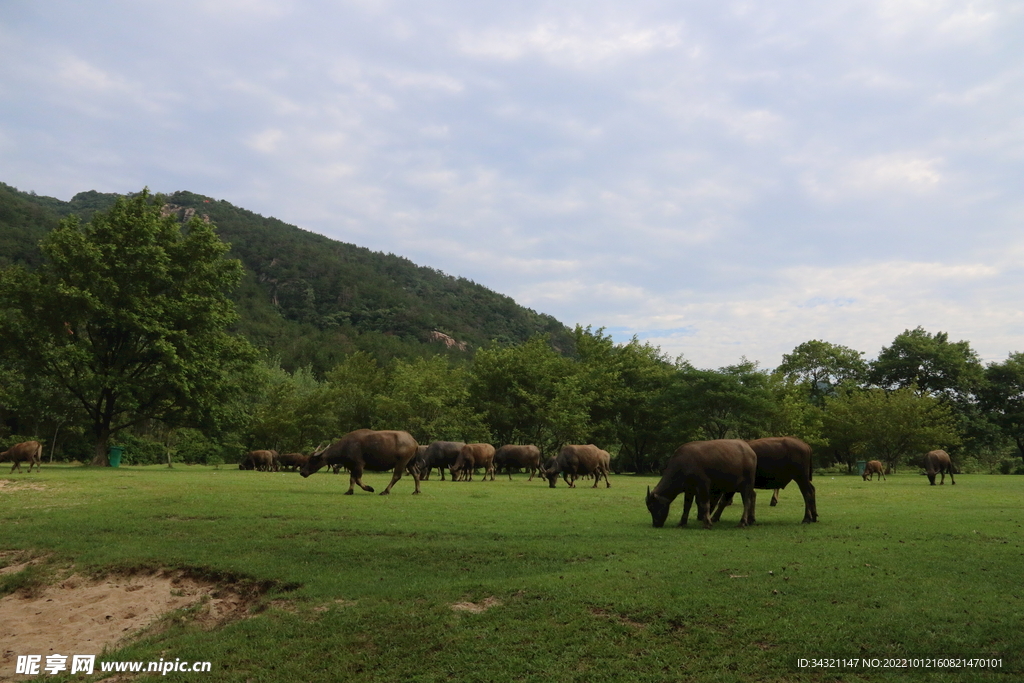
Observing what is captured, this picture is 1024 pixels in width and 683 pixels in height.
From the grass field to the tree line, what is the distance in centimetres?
2226

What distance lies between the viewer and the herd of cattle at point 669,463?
48.2 feet

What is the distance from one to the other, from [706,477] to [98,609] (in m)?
12.6

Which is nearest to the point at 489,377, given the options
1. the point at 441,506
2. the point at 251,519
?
the point at 441,506

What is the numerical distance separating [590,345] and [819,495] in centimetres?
3940

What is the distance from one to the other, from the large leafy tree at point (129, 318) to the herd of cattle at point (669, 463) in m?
6.15

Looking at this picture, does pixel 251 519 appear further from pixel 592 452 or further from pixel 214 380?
pixel 214 380

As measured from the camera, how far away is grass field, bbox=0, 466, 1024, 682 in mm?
7172

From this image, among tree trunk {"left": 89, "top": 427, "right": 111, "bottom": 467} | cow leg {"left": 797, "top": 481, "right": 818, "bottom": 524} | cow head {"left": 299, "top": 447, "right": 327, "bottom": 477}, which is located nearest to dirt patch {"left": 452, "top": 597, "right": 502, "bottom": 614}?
cow leg {"left": 797, "top": 481, "right": 818, "bottom": 524}

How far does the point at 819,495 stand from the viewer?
24.2m

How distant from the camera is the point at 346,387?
59.0m

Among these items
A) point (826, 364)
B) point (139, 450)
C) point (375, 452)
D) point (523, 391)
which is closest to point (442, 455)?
point (375, 452)

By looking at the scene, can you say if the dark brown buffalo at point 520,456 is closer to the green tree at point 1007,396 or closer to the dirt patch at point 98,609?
the dirt patch at point 98,609

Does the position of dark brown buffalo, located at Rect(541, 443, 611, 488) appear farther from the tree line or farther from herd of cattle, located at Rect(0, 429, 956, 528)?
the tree line

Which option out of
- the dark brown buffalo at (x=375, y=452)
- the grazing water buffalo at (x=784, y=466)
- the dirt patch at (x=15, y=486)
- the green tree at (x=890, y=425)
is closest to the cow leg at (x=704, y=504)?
the grazing water buffalo at (x=784, y=466)
